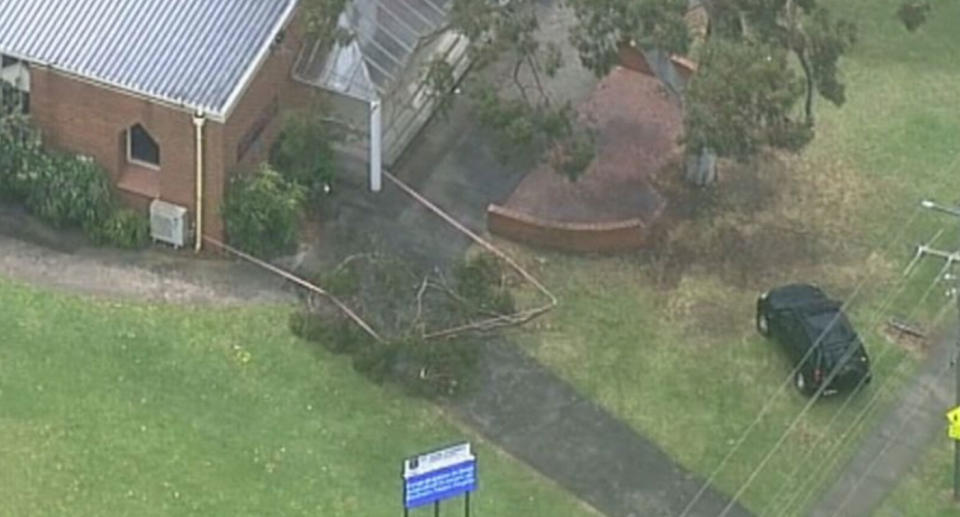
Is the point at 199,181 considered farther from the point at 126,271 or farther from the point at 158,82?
the point at 126,271

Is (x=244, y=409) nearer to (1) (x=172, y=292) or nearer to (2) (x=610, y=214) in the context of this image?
(1) (x=172, y=292)

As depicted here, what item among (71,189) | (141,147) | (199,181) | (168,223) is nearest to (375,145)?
(199,181)

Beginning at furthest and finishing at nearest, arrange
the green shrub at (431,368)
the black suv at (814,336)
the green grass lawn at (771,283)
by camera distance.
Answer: the black suv at (814,336) < the green shrub at (431,368) < the green grass lawn at (771,283)

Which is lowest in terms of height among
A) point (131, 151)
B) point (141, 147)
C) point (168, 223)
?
point (168, 223)

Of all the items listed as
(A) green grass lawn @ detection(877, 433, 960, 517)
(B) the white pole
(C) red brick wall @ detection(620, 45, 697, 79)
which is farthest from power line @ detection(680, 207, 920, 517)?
(B) the white pole

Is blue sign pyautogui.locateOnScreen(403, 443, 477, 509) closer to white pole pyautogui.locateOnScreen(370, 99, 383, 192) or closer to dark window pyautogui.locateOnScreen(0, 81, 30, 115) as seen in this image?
white pole pyautogui.locateOnScreen(370, 99, 383, 192)

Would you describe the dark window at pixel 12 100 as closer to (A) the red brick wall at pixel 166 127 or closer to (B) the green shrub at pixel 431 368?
(A) the red brick wall at pixel 166 127

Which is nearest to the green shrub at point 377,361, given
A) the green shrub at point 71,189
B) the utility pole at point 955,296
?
the green shrub at point 71,189
